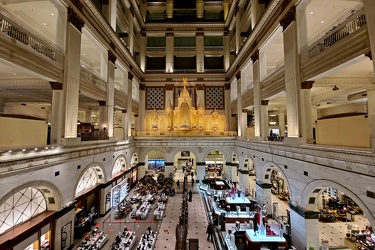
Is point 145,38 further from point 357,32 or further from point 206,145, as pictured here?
point 357,32

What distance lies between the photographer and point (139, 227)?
10.4 m

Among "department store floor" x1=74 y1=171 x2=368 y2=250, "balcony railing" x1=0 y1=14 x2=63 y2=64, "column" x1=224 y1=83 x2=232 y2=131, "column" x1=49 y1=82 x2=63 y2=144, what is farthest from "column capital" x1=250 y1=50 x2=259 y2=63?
"column" x1=49 y1=82 x2=63 y2=144

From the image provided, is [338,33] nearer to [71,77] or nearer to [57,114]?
[71,77]

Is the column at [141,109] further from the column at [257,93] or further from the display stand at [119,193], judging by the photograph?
the column at [257,93]

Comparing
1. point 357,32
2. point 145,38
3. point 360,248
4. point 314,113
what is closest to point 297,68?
point 357,32

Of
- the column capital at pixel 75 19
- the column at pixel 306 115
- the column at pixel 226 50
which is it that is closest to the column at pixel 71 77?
the column capital at pixel 75 19

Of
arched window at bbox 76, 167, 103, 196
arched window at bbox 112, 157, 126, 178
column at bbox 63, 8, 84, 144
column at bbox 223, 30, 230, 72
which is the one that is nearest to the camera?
column at bbox 63, 8, 84, 144

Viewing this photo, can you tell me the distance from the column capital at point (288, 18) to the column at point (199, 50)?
1244cm

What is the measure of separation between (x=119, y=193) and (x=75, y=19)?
34.2 feet

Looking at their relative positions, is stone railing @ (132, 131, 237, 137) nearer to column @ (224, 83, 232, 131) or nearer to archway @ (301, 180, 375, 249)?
column @ (224, 83, 232, 131)

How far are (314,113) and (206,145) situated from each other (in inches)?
357

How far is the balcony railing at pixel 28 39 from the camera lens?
5707mm

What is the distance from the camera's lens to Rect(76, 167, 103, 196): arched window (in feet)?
33.7

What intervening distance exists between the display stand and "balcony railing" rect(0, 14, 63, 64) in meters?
8.49
